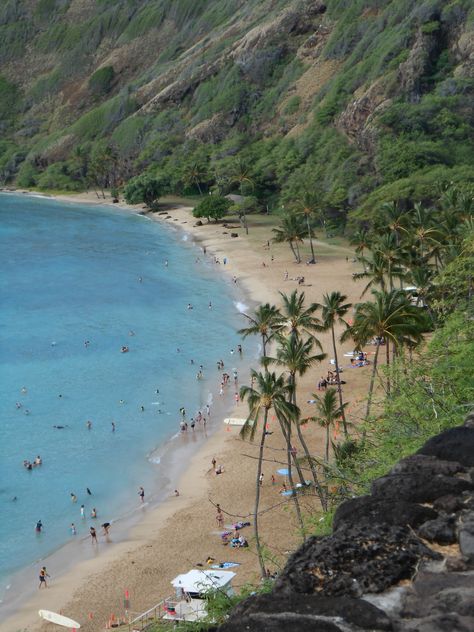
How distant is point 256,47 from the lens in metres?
152

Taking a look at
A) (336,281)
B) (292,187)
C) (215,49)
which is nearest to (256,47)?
(215,49)

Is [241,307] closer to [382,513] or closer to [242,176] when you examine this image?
[242,176]

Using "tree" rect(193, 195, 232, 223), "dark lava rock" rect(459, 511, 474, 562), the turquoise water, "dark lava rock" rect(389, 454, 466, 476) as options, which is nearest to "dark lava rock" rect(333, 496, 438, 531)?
"dark lava rock" rect(459, 511, 474, 562)

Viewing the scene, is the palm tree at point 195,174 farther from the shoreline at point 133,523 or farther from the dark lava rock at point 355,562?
the dark lava rock at point 355,562

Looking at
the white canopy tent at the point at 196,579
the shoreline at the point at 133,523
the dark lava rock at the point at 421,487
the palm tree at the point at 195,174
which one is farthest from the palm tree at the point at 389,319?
the palm tree at the point at 195,174

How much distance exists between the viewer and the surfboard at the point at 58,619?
3041cm

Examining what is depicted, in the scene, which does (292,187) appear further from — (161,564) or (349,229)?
(161,564)

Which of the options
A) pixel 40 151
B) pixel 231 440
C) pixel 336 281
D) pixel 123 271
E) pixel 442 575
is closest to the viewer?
pixel 442 575

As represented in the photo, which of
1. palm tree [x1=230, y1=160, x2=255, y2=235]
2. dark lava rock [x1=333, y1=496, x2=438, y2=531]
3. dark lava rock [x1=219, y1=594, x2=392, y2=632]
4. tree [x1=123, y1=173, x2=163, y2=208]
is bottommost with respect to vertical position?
dark lava rock [x1=219, y1=594, x2=392, y2=632]

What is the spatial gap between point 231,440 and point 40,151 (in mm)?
147381

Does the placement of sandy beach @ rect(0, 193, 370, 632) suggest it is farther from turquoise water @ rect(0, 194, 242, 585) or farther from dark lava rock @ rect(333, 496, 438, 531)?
dark lava rock @ rect(333, 496, 438, 531)

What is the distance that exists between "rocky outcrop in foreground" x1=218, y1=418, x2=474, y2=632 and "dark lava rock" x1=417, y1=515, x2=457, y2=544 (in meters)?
0.01

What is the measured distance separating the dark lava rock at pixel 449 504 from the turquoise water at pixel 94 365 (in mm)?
29896

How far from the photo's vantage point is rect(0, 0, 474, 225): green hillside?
10394cm
